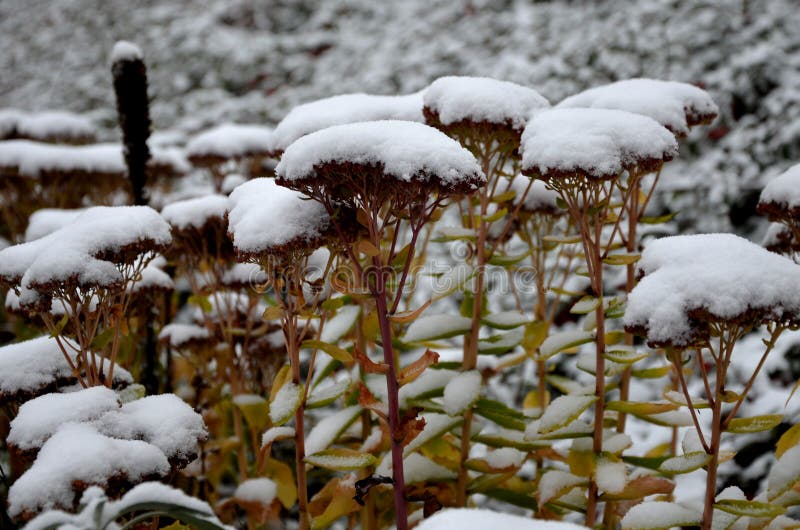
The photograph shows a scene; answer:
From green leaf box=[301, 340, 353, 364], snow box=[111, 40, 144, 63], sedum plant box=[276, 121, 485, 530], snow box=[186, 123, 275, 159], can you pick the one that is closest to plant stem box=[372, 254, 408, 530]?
sedum plant box=[276, 121, 485, 530]

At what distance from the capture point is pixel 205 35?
25.5 ft

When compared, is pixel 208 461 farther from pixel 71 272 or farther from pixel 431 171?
pixel 431 171

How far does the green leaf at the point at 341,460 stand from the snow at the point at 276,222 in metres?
0.52

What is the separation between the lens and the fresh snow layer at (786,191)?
4.39ft

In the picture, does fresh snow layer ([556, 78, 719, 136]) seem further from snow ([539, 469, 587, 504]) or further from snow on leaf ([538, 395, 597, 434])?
snow ([539, 469, 587, 504])

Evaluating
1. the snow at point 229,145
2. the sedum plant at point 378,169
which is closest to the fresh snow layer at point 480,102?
the sedum plant at point 378,169

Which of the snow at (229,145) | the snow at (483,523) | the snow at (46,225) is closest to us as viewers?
the snow at (483,523)

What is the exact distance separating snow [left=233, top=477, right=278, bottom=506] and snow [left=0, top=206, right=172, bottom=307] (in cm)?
71

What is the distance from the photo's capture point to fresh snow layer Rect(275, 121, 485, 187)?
110 cm

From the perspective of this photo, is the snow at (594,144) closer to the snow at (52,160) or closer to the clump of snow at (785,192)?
the clump of snow at (785,192)

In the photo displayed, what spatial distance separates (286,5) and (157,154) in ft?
16.6

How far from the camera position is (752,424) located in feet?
4.20

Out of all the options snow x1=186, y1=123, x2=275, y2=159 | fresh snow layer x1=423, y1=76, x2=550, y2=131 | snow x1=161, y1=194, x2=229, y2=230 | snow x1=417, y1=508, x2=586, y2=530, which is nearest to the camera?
snow x1=417, y1=508, x2=586, y2=530

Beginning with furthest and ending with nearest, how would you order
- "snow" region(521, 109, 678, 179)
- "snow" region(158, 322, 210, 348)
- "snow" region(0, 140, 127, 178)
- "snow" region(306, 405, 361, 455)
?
"snow" region(0, 140, 127, 178)
"snow" region(158, 322, 210, 348)
"snow" region(306, 405, 361, 455)
"snow" region(521, 109, 678, 179)
